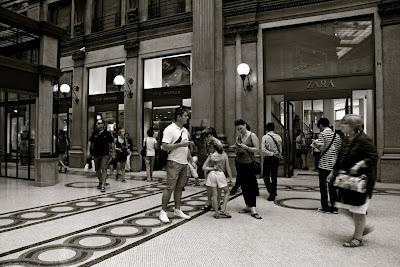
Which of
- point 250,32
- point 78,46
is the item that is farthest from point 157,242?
point 78,46

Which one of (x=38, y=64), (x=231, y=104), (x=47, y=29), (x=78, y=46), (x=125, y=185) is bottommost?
(x=125, y=185)

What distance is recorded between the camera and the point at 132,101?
1168 centimetres

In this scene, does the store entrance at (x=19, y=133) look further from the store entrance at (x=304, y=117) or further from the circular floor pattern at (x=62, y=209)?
the store entrance at (x=304, y=117)

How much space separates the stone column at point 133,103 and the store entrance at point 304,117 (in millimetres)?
4951

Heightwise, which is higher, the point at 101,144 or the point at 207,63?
the point at 207,63

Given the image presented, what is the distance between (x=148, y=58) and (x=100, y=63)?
238 centimetres

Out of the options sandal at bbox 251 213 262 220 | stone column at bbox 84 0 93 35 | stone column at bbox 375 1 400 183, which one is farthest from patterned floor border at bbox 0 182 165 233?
stone column at bbox 84 0 93 35

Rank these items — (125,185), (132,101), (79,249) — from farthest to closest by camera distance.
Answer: (132,101) → (125,185) → (79,249)

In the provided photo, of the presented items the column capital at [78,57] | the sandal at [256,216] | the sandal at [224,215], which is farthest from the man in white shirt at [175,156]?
the column capital at [78,57]

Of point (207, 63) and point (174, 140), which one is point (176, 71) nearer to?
point (207, 63)

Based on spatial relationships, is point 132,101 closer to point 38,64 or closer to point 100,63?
point 100,63

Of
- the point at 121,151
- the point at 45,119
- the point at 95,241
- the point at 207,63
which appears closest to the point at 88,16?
the point at 207,63

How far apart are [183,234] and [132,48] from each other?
9.50 m

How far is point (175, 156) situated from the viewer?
4.39 metres
